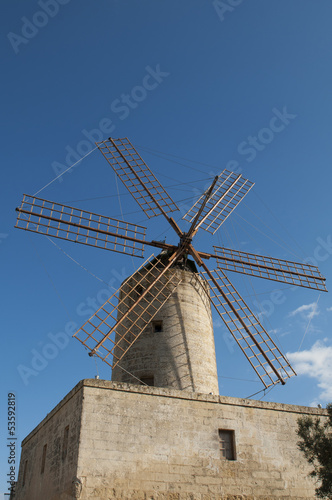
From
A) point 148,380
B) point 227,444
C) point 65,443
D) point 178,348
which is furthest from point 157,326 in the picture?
point 65,443

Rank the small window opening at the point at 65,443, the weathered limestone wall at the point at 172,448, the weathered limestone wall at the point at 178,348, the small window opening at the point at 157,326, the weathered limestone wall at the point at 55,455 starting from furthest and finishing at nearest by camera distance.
A: 1. the small window opening at the point at 157,326
2. the weathered limestone wall at the point at 178,348
3. the small window opening at the point at 65,443
4. the weathered limestone wall at the point at 55,455
5. the weathered limestone wall at the point at 172,448

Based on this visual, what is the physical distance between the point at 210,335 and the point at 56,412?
4506 mm

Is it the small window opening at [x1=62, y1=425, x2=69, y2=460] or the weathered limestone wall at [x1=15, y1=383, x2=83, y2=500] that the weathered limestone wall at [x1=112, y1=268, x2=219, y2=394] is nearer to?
the weathered limestone wall at [x1=15, y1=383, x2=83, y2=500]

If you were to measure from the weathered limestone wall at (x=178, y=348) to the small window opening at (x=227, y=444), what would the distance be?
65.3 inches

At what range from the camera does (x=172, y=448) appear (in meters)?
8.21

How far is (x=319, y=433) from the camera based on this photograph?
24.2ft

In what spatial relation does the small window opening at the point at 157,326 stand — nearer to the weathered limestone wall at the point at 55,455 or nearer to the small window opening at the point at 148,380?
the small window opening at the point at 148,380

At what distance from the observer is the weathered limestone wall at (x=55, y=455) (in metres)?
7.72

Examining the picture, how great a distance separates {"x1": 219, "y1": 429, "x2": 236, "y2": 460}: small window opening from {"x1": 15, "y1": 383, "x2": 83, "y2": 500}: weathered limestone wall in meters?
2.95

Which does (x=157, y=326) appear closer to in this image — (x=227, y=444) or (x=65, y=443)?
(x=227, y=444)

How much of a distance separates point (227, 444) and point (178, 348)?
2705 mm

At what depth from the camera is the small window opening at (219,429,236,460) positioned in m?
8.68

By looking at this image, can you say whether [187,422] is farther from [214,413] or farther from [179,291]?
[179,291]

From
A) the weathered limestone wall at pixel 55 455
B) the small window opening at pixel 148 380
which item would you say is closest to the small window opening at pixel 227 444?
the small window opening at pixel 148 380
